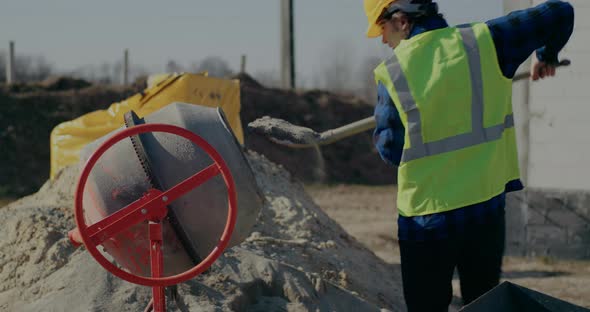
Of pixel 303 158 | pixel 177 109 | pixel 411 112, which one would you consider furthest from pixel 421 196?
pixel 303 158

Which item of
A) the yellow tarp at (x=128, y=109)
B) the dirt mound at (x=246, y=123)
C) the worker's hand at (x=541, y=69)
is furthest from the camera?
the dirt mound at (x=246, y=123)

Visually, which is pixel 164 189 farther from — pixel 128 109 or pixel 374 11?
pixel 128 109

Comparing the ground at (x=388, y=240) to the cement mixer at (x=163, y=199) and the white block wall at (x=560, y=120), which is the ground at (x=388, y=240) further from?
the cement mixer at (x=163, y=199)

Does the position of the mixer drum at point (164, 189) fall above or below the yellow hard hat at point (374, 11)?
below

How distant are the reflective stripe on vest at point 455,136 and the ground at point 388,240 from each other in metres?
3.36

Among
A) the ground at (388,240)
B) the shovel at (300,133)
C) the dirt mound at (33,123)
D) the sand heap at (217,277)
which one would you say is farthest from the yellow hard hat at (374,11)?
the dirt mound at (33,123)

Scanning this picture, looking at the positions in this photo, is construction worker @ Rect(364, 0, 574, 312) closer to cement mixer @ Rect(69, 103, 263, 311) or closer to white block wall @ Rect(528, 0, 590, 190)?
cement mixer @ Rect(69, 103, 263, 311)

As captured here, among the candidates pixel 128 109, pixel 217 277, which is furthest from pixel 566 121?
pixel 128 109

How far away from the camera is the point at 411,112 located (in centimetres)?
305

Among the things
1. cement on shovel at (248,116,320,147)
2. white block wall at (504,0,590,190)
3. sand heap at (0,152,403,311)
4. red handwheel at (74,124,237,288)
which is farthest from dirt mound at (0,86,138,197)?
red handwheel at (74,124,237,288)

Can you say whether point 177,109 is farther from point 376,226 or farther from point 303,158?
point 303,158

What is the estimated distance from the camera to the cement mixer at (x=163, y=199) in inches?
125

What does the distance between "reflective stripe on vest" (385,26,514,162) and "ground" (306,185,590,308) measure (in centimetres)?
336

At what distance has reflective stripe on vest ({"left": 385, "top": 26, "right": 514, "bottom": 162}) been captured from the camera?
3041 mm
